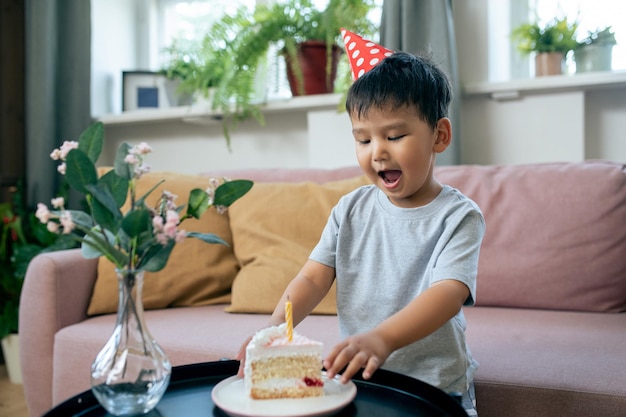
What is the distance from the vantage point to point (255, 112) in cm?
260

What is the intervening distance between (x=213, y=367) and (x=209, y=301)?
911 mm

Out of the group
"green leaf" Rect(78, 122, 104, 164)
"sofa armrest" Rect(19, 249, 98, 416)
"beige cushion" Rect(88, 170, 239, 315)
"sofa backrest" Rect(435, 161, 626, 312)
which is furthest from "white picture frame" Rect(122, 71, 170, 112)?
"green leaf" Rect(78, 122, 104, 164)

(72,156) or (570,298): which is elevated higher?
(72,156)

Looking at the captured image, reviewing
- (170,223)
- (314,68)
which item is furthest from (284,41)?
(170,223)

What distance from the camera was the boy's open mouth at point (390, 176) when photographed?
1.08m

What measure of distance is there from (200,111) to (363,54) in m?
1.61

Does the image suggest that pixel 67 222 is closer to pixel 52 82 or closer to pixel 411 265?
pixel 411 265

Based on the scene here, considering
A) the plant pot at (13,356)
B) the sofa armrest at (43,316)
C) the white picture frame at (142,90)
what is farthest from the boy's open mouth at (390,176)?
the white picture frame at (142,90)

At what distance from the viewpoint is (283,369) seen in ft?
2.91

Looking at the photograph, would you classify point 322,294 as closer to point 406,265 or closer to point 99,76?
point 406,265

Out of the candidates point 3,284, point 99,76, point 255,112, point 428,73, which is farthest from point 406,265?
point 99,76

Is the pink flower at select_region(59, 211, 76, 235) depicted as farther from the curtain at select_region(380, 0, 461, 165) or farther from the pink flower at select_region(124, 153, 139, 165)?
the curtain at select_region(380, 0, 461, 165)

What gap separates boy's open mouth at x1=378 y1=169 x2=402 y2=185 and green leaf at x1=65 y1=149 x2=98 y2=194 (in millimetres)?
476

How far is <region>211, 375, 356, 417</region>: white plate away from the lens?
815 millimetres
